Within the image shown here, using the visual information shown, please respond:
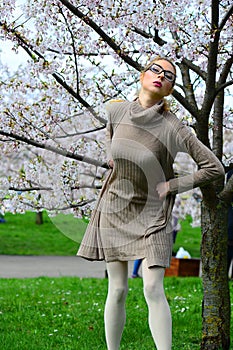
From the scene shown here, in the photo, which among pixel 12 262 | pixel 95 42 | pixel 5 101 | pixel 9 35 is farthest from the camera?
pixel 12 262

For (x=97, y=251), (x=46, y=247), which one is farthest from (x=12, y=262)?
(x=97, y=251)

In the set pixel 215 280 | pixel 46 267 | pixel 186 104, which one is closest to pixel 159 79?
pixel 186 104

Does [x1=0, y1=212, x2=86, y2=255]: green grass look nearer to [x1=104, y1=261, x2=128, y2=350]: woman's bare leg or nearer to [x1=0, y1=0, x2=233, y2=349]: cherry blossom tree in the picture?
[x1=0, y1=0, x2=233, y2=349]: cherry blossom tree

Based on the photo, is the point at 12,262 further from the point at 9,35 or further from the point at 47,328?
the point at 9,35

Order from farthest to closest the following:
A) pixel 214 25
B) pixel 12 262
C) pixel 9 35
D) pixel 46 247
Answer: pixel 46 247
pixel 12 262
pixel 9 35
pixel 214 25

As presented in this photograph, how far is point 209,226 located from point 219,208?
140 millimetres

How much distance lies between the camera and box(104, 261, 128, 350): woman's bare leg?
366cm

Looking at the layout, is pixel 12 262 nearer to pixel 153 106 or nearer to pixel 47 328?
pixel 47 328

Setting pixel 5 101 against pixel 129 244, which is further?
pixel 5 101

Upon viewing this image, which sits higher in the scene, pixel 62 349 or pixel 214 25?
pixel 214 25

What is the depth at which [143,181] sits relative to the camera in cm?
364

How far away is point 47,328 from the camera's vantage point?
5.63 m

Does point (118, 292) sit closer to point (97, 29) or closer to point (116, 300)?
point (116, 300)

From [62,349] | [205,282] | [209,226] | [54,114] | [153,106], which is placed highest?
[54,114]
